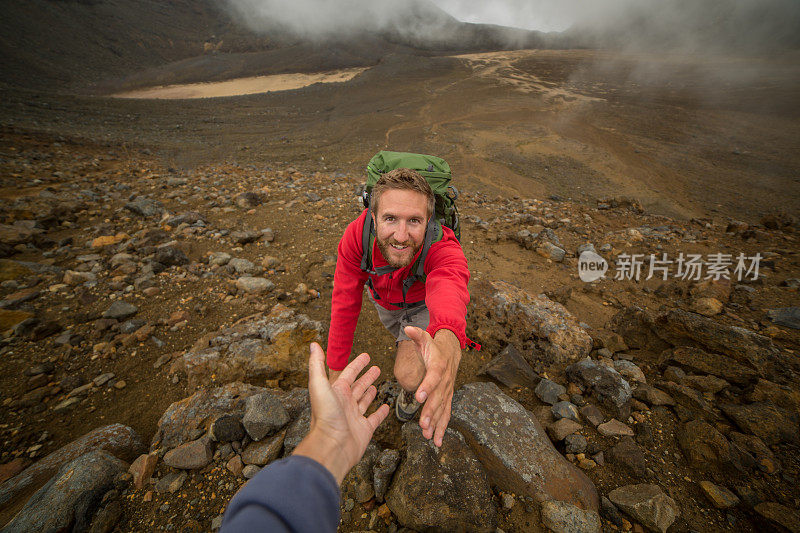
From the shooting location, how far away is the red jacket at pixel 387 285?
218 cm

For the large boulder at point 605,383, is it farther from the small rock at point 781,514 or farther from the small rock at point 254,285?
the small rock at point 254,285

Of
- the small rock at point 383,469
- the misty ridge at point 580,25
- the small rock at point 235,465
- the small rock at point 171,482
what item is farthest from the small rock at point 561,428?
the misty ridge at point 580,25

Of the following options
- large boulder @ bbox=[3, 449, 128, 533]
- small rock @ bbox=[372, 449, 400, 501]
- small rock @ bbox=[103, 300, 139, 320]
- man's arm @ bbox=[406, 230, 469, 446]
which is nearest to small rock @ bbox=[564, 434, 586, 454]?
man's arm @ bbox=[406, 230, 469, 446]

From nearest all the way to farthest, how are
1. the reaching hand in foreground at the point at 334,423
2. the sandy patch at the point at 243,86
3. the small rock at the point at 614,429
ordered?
the reaching hand in foreground at the point at 334,423, the small rock at the point at 614,429, the sandy patch at the point at 243,86

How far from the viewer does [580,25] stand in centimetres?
5256

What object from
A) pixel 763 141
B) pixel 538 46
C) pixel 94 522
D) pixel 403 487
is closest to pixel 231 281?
pixel 94 522

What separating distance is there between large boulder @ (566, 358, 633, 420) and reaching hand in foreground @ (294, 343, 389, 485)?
225cm

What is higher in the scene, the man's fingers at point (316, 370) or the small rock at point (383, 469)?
the man's fingers at point (316, 370)

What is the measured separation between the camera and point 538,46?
4697 cm

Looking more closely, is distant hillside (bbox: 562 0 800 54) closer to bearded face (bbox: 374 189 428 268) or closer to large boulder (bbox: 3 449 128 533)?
bearded face (bbox: 374 189 428 268)

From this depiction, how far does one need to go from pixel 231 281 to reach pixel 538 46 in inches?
2375

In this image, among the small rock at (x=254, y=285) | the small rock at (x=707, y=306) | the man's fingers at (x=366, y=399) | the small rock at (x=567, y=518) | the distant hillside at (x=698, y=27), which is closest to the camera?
the man's fingers at (x=366, y=399)

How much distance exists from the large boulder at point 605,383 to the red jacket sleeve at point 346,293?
230cm

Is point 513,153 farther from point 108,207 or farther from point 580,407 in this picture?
point 108,207
